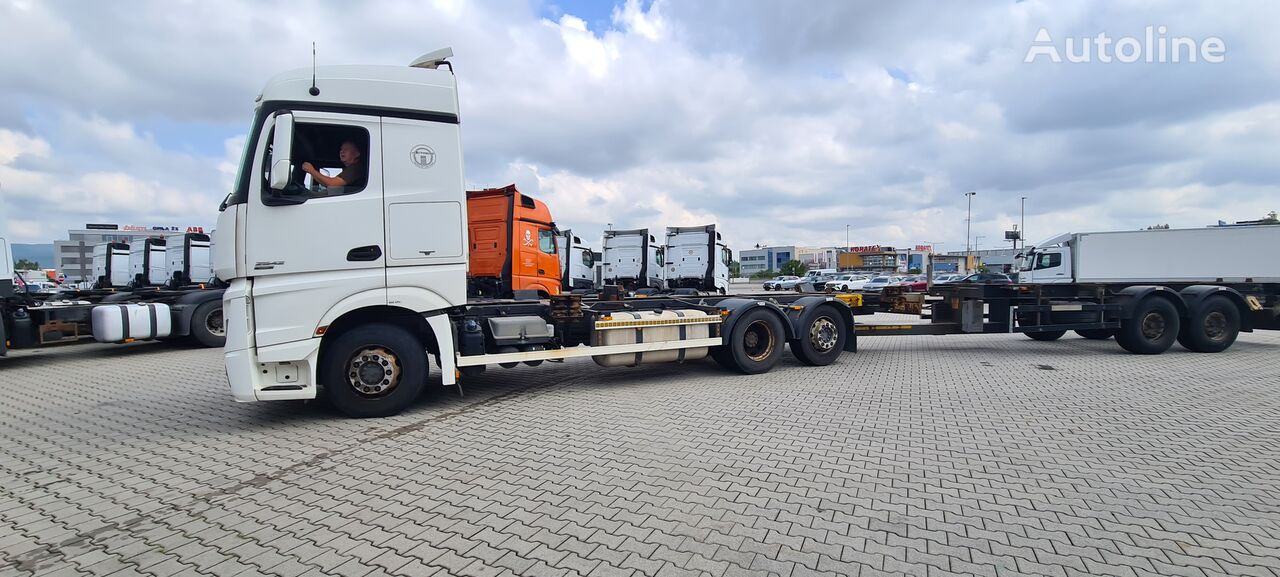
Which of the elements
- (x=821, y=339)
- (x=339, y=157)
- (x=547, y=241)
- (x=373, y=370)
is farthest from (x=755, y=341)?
(x=339, y=157)

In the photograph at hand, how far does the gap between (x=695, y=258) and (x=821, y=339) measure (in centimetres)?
1375

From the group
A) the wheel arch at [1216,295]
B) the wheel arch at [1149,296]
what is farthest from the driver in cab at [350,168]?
the wheel arch at [1216,295]

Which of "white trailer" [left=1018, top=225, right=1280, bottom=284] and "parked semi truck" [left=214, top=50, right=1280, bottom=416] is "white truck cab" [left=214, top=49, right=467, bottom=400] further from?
"white trailer" [left=1018, top=225, right=1280, bottom=284]

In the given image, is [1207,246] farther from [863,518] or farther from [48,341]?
[48,341]

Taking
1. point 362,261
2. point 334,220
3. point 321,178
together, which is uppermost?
point 321,178

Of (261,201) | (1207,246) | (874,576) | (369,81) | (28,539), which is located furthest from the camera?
(1207,246)

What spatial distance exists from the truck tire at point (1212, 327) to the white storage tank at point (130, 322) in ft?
59.9

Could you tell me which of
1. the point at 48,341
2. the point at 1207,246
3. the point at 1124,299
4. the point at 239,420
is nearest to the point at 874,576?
the point at 239,420

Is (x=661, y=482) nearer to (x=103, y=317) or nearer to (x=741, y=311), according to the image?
(x=741, y=311)

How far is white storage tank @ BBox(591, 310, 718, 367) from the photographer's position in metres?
7.39

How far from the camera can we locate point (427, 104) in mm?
5809

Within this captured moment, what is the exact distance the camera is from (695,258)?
74.1ft

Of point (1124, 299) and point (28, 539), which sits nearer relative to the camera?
point (28, 539)

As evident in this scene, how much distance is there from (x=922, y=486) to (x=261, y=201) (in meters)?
5.77
